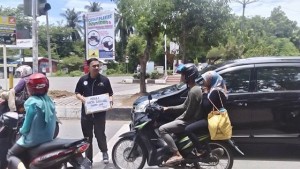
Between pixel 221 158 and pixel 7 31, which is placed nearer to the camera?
pixel 221 158

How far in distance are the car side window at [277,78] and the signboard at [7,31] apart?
6.47 metres

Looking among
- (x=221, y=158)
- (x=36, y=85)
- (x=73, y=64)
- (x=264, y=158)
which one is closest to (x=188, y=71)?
(x=221, y=158)

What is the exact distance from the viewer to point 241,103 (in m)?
6.79

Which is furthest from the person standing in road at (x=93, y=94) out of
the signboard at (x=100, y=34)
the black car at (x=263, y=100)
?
the signboard at (x=100, y=34)

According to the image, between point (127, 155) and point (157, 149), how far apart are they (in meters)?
0.47

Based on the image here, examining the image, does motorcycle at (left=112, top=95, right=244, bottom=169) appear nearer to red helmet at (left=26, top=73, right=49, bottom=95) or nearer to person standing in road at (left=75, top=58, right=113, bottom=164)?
person standing in road at (left=75, top=58, right=113, bottom=164)

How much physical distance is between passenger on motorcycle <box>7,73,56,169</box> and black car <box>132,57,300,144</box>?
294 cm

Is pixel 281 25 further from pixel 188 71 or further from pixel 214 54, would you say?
pixel 188 71

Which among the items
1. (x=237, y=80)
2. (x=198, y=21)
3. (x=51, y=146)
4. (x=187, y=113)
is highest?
(x=198, y=21)

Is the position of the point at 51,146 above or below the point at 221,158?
above

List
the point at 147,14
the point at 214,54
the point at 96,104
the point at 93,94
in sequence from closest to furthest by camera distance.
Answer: the point at 96,104, the point at 93,94, the point at 147,14, the point at 214,54

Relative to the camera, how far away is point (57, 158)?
13.6 ft

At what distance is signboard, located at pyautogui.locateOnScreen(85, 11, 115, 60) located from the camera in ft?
36.6

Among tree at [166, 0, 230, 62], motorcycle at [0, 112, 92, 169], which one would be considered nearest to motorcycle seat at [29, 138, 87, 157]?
motorcycle at [0, 112, 92, 169]
